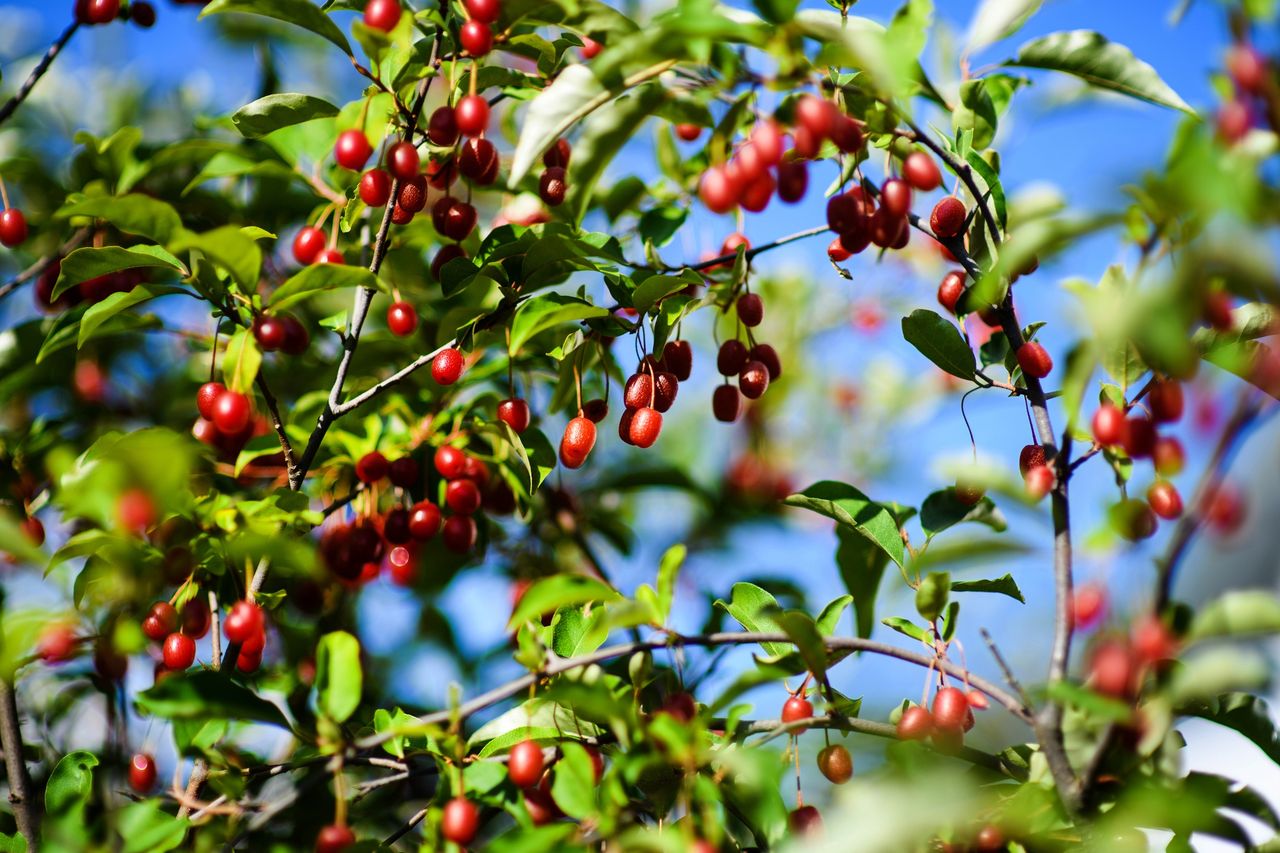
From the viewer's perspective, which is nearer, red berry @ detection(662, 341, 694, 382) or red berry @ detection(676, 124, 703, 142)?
red berry @ detection(662, 341, 694, 382)

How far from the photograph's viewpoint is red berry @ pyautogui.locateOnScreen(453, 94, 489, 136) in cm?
134

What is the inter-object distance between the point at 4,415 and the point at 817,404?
2.69m

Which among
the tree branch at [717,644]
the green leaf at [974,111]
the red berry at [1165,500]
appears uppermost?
the green leaf at [974,111]

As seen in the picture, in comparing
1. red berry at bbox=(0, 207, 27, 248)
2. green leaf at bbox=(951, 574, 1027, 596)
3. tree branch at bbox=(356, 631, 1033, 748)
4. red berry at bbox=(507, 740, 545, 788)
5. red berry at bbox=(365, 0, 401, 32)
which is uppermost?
red berry at bbox=(365, 0, 401, 32)

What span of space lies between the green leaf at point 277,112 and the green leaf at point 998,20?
94 centimetres

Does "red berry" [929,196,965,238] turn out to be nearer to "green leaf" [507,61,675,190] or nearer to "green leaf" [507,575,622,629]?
"green leaf" [507,61,675,190]

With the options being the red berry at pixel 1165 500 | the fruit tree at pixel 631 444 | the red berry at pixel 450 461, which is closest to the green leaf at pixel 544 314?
the fruit tree at pixel 631 444

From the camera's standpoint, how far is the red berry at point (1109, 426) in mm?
1075

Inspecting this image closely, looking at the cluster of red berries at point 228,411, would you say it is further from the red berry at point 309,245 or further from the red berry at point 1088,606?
the red berry at point 1088,606

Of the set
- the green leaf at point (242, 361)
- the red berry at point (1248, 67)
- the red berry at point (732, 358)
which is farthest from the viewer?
the red berry at point (732, 358)

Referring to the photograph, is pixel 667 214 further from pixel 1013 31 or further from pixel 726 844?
pixel 726 844

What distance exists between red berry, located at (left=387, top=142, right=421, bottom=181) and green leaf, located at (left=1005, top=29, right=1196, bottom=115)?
80 centimetres

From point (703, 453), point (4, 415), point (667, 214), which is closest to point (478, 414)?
point (667, 214)

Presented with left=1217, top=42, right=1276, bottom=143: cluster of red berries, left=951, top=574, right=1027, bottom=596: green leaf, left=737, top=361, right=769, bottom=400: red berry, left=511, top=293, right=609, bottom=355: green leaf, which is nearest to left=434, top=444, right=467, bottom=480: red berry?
left=511, top=293, right=609, bottom=355: green leaf
